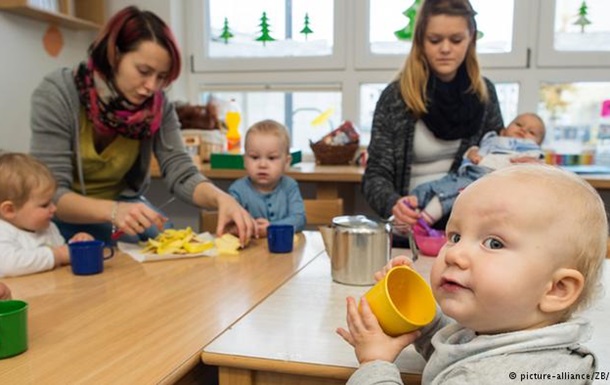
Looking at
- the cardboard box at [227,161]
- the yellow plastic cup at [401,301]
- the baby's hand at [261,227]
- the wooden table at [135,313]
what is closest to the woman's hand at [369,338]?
the yellow plastic cup at [401,301]

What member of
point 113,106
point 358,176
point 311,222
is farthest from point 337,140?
point 113,106

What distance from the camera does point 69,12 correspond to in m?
2.97

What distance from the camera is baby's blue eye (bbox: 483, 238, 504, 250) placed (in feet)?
2.38

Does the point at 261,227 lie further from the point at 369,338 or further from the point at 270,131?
the point at 369,338

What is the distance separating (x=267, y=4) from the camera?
3.37 metres

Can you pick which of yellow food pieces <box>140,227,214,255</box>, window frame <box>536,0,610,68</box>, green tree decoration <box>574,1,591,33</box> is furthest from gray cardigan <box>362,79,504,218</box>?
green tree decoration <box>574,1,591,33</box>

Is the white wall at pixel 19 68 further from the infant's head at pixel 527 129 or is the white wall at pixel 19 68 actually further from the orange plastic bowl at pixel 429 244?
the infant's head at pixel 527 129

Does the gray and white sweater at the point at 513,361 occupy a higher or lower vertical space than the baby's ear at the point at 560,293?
lower

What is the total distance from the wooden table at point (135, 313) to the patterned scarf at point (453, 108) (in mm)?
698

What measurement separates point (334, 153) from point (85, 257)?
5.93 ft

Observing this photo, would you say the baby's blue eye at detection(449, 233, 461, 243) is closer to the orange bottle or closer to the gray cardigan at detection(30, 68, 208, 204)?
the gray cardigan at detection(30, 68, 208, 204)

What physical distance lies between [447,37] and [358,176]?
3.13 feet

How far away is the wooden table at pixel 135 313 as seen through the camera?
0.84 meters

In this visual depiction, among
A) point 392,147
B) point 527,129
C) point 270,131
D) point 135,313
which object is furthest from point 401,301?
point 527,129
